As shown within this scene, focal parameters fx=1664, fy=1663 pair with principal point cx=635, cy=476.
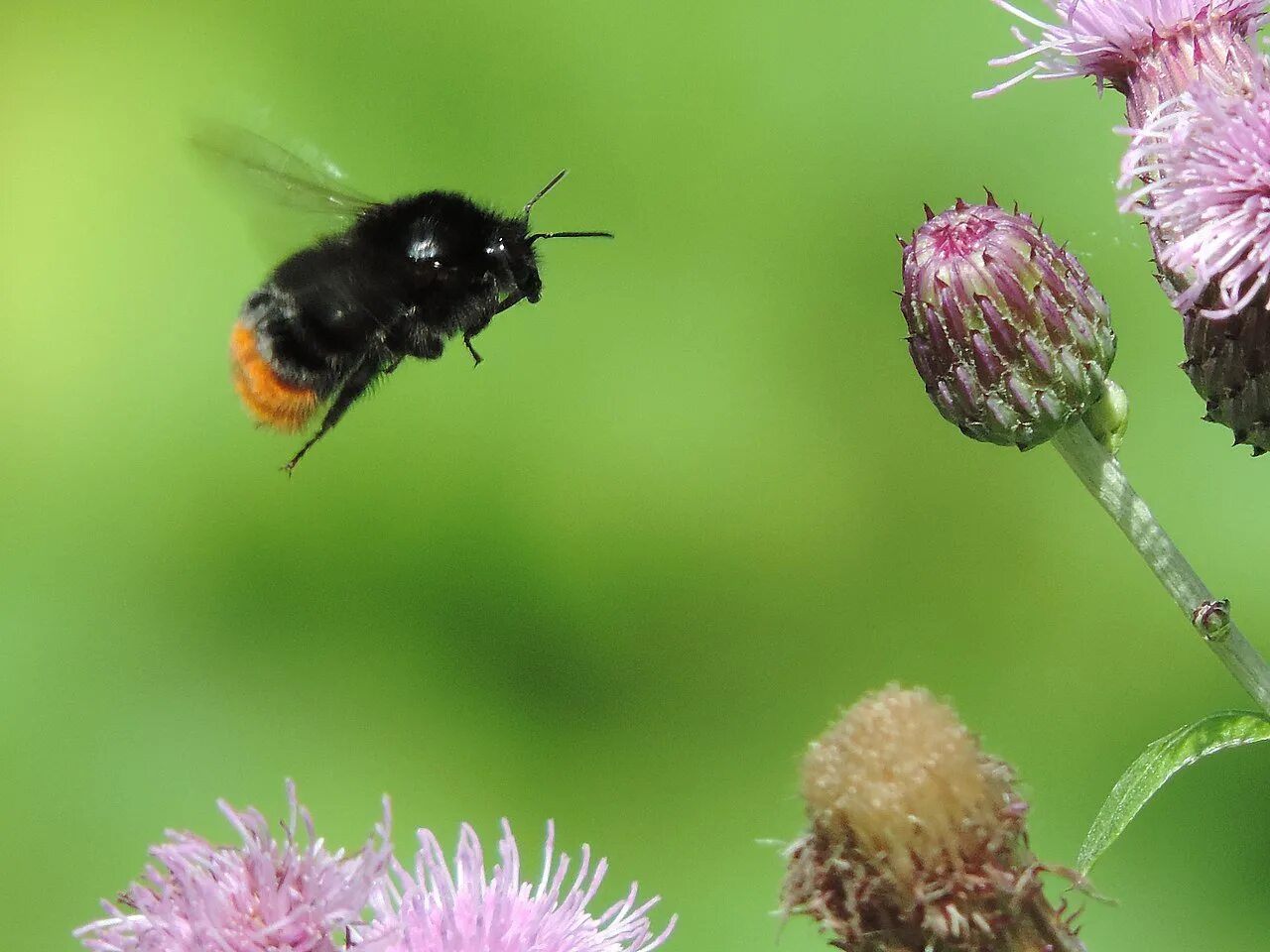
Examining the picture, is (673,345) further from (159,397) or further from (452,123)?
(159,397)

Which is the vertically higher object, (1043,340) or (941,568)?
(941,568)

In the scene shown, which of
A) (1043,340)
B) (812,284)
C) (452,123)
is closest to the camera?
(1043,340)

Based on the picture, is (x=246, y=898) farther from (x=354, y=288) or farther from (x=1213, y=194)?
(x=1213, y=194)

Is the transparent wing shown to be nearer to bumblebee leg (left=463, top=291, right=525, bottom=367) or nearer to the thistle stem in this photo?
bumblebee leg (left=463, top=291, right=525, bottom=367)

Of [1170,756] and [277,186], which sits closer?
[1170,756]

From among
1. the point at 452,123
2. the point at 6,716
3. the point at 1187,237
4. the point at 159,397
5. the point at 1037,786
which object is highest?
the point at 452,123

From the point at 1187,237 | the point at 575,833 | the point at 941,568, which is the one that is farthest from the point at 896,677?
the point at 1187,237

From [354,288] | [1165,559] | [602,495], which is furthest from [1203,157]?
[602,495]
